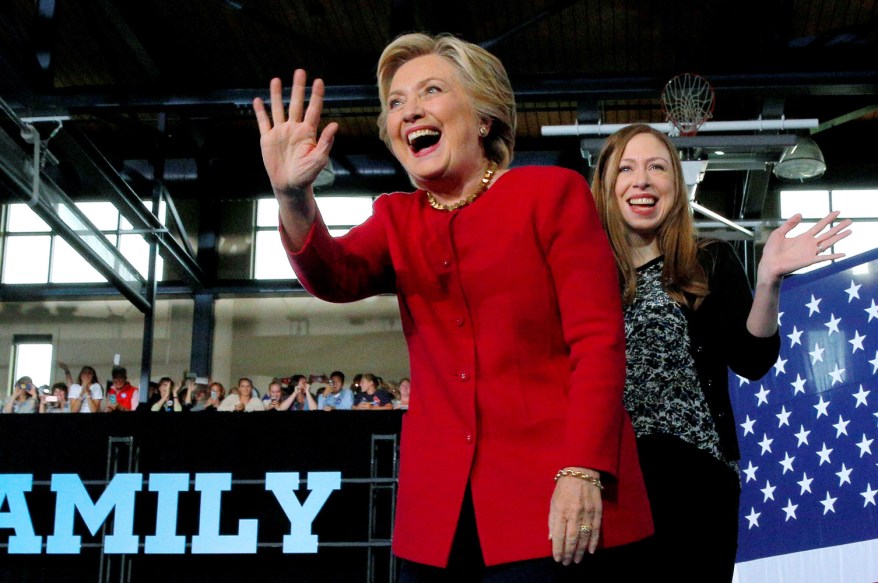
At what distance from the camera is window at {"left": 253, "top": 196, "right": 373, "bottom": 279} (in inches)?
562

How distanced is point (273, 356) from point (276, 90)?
13.3 meters

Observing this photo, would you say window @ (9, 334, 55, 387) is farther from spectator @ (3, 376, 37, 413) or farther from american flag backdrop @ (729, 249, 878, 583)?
american flag backdrop @ (729, 249, 878, 583)

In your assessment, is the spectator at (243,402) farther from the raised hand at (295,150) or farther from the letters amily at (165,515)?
the raised hand at (295,150)

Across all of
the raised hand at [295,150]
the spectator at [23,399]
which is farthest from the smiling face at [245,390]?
the raised hand at [295,150]

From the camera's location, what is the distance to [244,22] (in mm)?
9156

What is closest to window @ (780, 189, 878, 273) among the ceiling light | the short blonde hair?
the ceiling light

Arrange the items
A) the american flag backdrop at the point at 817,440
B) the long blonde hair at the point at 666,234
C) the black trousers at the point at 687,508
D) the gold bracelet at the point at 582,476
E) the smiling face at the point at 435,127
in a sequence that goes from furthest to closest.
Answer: the american flag backdrop at the point at 817,440 < the long blonde hair at the point at 666,234 < the black trousers at the point at 687,508 < the smiling face at the point at 435,127 < the gold bracelet at the point at 582,476

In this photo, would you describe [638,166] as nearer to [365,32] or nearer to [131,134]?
[365,32]

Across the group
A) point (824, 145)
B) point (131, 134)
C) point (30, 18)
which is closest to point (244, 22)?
point (30, 18)

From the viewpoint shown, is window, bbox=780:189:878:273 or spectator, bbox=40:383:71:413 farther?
window, bbox=780:189:878:273

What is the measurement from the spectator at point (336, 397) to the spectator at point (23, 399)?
2.81m

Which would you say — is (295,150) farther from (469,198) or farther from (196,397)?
(196,397)

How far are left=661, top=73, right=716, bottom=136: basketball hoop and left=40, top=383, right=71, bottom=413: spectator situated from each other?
6.26 metres

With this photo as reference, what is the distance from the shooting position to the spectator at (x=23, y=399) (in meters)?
10.1
